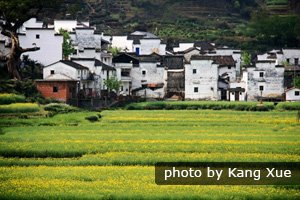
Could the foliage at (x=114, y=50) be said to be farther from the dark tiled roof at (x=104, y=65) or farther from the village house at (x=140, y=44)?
the dark tiled roof at (x=104, y=65)

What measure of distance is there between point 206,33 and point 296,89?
36.4m

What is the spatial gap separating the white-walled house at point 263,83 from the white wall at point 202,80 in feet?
9.77

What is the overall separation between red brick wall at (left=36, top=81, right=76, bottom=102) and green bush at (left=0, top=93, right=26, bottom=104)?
796 cm

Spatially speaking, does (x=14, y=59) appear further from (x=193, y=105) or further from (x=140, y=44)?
(x=140, y=44)

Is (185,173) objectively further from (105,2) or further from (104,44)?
(105,2)

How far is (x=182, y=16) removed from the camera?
370 ft

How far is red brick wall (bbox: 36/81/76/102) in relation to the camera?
61.9m

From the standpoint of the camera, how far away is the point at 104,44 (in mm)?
82625

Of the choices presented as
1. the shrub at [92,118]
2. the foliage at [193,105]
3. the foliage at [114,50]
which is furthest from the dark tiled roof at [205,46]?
the shrub at [92,118]

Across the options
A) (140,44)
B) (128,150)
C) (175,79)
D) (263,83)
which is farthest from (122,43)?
(128,150)

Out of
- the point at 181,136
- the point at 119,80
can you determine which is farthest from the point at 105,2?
the point at 181,136

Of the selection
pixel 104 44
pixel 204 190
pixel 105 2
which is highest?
pixel 105 2

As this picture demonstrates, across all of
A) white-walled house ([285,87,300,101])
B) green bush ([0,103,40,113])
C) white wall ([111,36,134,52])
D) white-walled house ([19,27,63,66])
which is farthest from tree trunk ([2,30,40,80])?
white wall ([111,36,134,52])

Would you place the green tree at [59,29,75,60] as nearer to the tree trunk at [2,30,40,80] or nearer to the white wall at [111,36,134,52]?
the tree trunk at [2,30,40,80]
